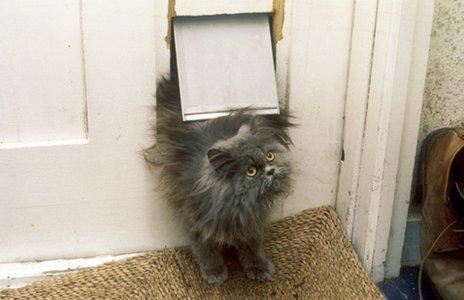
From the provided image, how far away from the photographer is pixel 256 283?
4.47ft

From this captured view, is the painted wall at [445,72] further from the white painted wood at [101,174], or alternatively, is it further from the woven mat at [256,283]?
the white painted wood at [101,174]

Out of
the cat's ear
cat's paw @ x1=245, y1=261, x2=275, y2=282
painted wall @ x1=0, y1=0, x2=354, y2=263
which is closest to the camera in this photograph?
the cat's ear

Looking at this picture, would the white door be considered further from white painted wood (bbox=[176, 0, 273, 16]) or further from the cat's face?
the cat's face

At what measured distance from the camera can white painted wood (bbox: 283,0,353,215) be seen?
1.32 m

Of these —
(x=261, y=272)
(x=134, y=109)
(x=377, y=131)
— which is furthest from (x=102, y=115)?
(x=377, y=131)

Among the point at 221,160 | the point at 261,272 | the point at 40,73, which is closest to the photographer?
the point at 221,160

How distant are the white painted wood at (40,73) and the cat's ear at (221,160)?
A: 1.18ft

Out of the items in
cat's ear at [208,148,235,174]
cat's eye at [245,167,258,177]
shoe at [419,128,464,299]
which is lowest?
shoe at [419,128,464,299]

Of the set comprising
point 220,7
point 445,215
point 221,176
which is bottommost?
point 445,215

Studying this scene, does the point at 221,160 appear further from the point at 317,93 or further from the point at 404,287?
the point at 404,287

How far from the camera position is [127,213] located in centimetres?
138

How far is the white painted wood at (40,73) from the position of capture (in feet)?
3.96

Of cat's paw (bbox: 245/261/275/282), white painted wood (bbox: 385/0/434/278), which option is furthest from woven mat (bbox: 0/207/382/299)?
white painted wood (bbox: 385/0/434/278)

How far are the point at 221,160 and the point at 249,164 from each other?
56 mm
